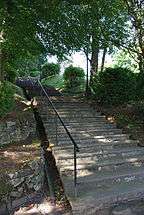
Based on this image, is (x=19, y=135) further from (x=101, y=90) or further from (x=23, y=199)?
(x=101, y=90)

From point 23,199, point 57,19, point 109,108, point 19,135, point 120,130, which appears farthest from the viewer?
point 109,108

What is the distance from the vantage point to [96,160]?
9.82 meters

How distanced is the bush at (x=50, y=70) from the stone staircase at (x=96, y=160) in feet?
37.9

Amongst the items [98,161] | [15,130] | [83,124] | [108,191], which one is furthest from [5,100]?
[108,191]

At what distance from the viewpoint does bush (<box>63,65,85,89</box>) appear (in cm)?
2047

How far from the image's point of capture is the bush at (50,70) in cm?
2501

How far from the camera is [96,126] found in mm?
12414

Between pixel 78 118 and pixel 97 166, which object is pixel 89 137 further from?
pixel 97 166

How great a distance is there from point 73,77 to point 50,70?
4.92 metres

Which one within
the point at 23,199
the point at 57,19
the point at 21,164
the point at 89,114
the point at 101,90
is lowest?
the point at 23,199

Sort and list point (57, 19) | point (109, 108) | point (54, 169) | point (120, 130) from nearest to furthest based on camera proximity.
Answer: point (54, 169), point (120, 130), point (57, 19), point (109, 108)

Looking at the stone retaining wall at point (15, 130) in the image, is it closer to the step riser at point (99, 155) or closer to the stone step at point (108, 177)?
the step riser at point (99, 155)

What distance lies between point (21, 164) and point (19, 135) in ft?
7.27

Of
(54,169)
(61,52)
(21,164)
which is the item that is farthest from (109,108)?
(21,164)
